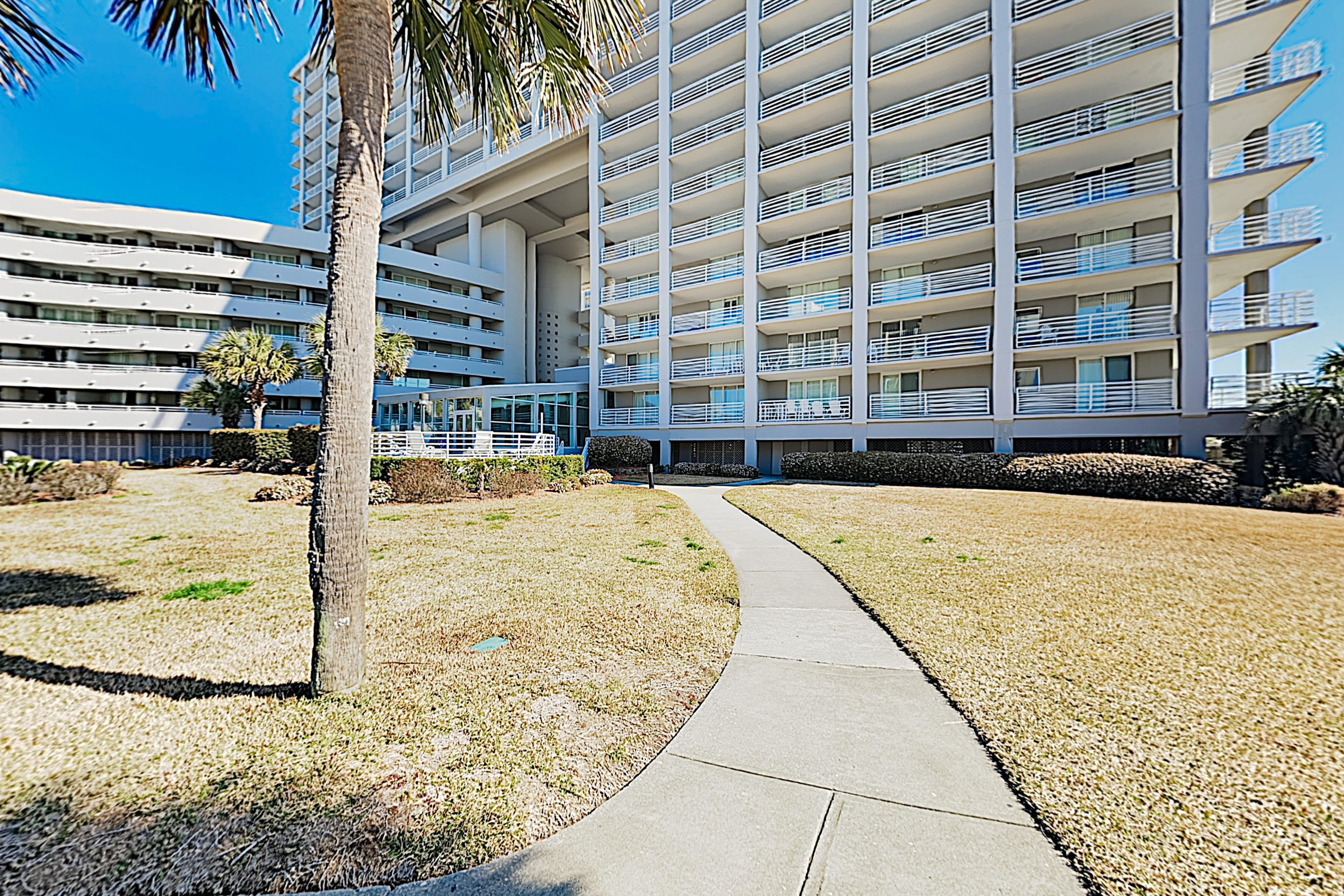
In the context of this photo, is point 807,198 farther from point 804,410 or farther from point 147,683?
point 147,683

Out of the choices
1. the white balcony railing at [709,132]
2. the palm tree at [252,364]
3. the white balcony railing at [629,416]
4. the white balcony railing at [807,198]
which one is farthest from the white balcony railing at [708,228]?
the palm tree at [252,364]

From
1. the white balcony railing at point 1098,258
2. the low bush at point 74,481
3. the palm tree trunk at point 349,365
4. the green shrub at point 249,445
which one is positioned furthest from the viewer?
the green shrub at point 249,445

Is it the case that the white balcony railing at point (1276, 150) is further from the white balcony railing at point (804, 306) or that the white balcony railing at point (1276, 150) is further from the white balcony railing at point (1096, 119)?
the white balcony railing at point (804, 306)

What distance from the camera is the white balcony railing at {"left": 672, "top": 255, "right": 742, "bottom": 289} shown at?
25219 millimetres

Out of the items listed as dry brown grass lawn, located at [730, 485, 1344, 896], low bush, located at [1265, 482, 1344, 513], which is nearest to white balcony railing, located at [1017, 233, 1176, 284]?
low bush, located at [1265, 482, 1344, 513]

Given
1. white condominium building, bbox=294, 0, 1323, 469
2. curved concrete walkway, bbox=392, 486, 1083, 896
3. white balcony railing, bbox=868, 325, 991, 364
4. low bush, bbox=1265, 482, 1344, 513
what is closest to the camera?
curved concrete walkway, bbox=392, 486, 1083, 896

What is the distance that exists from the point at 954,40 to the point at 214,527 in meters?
29.0

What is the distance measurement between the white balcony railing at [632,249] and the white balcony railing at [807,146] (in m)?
6.65

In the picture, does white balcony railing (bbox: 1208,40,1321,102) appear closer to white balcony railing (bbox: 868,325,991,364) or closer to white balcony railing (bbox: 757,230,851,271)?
white balcony railing (bbox: 868,325,991,364)

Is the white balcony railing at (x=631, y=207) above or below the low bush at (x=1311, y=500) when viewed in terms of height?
above

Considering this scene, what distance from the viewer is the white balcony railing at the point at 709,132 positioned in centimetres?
2469

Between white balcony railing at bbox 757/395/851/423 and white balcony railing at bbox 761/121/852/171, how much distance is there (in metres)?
10.8

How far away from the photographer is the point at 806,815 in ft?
7.71

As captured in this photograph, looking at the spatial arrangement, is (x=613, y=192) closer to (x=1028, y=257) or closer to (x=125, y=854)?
(x=1028, y=257)
